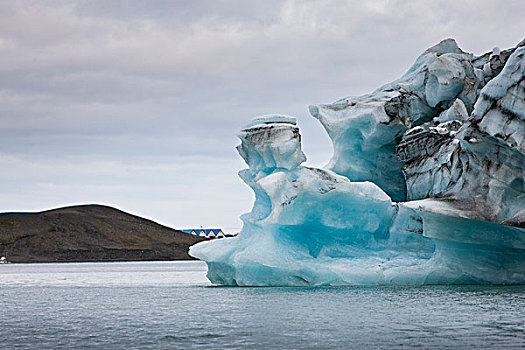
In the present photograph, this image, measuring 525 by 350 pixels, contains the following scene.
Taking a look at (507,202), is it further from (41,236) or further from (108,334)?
(41,236)

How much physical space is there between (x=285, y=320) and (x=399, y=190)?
11.7m

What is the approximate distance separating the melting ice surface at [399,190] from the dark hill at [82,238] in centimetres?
9373

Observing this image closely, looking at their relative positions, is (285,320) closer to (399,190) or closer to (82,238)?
(399,190)

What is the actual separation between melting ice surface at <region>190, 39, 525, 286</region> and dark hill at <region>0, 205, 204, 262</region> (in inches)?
3690

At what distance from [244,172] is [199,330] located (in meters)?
9.20

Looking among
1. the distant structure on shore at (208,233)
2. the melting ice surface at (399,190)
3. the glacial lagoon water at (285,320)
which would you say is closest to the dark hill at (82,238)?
the distant structure on shore at (208,233)

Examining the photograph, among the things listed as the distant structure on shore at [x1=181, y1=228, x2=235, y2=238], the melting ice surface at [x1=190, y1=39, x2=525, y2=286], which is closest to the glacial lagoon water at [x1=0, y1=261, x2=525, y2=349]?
the melting ice surface at [x1=190, y1=39, x2=525, y2=286]

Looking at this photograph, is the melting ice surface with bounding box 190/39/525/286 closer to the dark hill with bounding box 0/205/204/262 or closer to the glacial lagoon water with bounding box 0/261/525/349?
the glacial lagoon water with bounding box 0/261/525/349

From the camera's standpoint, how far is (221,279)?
24000 millimetres

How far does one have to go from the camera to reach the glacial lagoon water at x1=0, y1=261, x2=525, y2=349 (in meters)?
12.0

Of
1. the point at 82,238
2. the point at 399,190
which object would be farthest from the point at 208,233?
the point at 399,190

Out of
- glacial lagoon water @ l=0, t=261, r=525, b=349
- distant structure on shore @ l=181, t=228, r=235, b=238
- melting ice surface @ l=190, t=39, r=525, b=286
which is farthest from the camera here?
distant structure on shore @ l=181, t=228, r=235, b=238

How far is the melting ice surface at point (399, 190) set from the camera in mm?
18438

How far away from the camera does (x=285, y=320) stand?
48.7 feet
